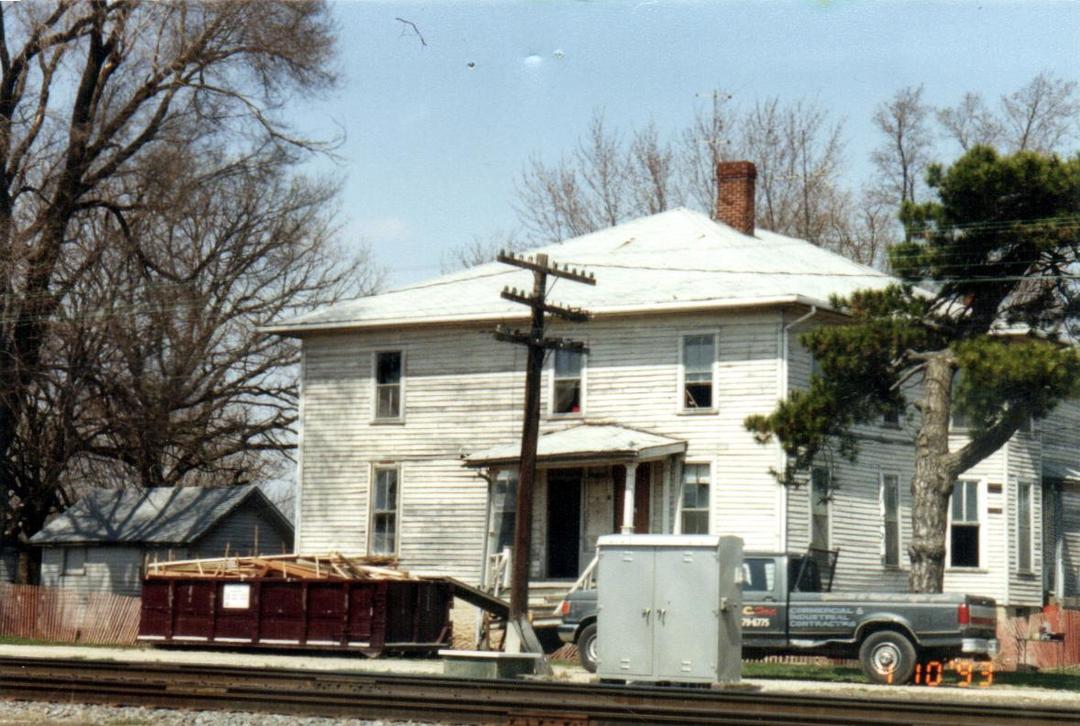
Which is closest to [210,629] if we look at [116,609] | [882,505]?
[116,609]

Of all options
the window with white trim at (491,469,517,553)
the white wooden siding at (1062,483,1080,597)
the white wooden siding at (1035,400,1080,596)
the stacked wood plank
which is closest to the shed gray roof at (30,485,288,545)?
the window with white trim at (491,469,517,553)

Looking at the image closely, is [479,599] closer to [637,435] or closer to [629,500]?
[629,500]

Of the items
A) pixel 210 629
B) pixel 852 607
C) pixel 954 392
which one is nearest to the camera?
pixel 852 607

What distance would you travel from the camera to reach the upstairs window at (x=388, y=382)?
119 feet

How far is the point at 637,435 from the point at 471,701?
54.8 feet

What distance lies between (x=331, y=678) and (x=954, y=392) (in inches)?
479

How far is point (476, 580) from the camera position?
113ft

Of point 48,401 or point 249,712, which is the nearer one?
point 249,712

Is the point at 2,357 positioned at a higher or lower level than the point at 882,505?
higher

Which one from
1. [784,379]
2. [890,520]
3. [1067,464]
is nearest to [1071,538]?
[1067,464]

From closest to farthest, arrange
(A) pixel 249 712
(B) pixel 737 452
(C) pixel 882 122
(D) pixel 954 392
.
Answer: (A) pixel 249 712 → (D) pixel 954 392 → (B) pixel 737 452 → (C) pixel 882 122

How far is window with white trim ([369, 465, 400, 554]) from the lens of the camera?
118ft

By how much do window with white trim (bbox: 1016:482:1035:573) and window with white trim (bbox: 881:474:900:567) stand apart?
9.65 ft

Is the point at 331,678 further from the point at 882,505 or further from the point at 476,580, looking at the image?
the point at 882,505
